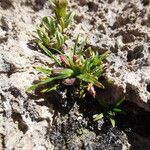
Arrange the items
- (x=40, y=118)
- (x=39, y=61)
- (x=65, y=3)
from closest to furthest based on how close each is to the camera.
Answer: (x=40, y=118) < (x=39, y=61) < (x=65, y=3)

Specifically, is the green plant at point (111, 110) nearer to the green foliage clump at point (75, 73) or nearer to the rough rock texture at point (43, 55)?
the green foliage clump at point (75, 73)

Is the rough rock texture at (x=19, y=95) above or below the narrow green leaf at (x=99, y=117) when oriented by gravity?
above

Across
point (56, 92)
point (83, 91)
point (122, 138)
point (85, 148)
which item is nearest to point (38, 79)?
point (56, 92)

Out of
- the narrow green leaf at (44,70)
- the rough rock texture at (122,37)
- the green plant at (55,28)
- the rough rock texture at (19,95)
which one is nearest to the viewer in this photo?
the rough rock texture at (19,95)

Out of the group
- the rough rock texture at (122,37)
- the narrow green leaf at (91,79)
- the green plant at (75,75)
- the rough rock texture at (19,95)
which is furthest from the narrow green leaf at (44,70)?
the rough rock texture at (122,37)

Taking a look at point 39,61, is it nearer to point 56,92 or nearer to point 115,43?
point 56,92

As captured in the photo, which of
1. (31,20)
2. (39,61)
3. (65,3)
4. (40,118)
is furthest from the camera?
(31,20)
